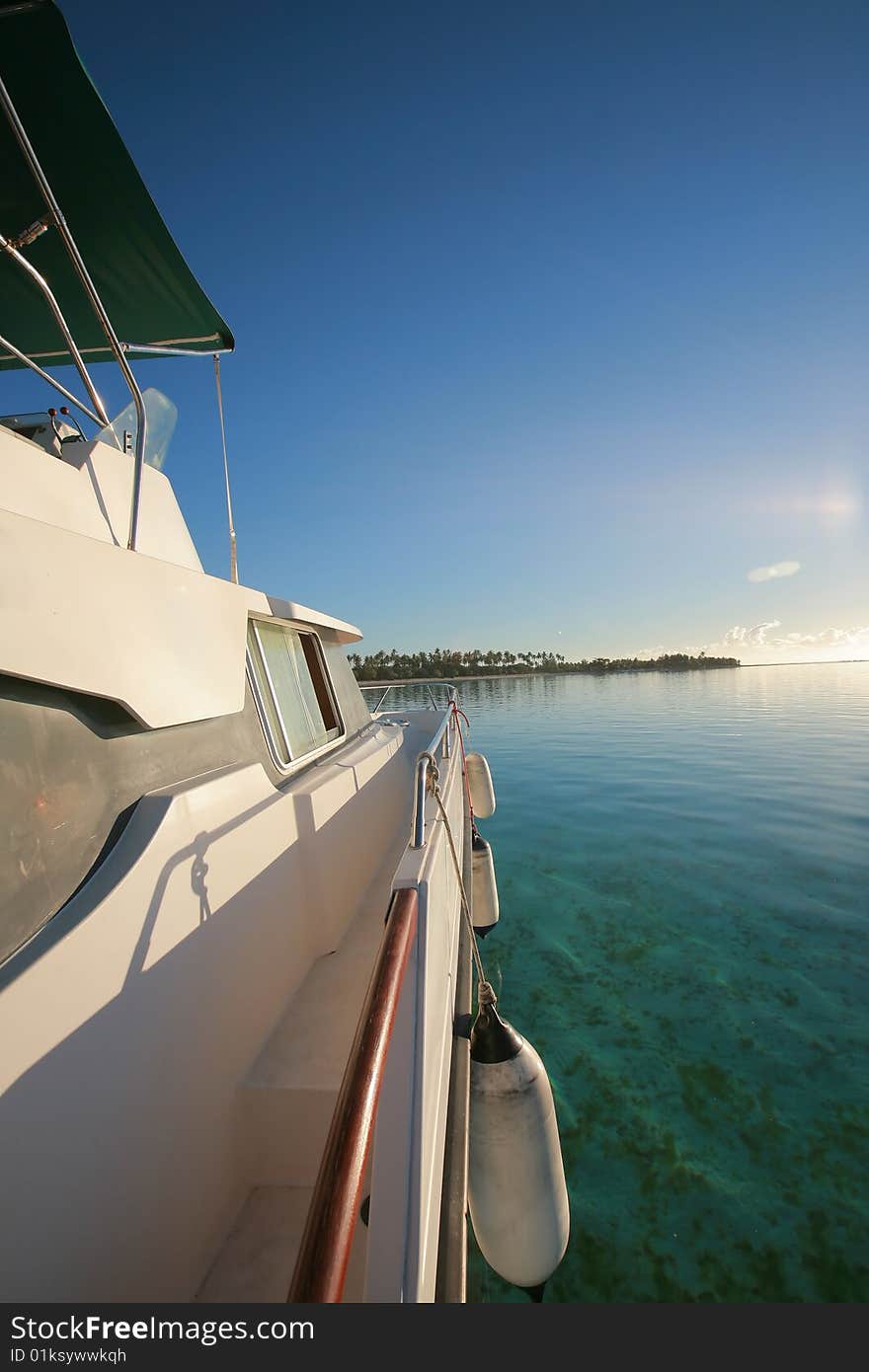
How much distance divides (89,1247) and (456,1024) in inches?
77.1

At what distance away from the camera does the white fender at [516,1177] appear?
7.23 ft

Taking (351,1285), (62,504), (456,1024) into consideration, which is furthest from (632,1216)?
(62,504)

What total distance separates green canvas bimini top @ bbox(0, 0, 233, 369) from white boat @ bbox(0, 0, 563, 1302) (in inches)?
0.8

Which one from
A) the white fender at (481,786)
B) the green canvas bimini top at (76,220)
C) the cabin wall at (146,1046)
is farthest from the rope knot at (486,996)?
the white fender at (481,786)

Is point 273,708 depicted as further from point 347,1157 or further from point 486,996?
point 347,1157

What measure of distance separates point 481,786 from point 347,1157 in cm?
702

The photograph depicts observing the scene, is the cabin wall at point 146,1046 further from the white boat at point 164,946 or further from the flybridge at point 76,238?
the flybridge at point 76,238

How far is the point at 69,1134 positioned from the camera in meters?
1.40

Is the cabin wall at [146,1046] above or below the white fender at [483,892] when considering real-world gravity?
above

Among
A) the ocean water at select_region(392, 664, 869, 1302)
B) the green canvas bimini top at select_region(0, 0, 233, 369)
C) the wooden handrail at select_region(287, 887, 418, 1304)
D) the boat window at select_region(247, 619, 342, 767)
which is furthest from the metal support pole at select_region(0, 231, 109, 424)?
the ocean water at select_region(392, 664, 869, 1302)

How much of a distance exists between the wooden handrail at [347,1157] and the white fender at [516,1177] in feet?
4.39

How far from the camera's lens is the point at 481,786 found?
7.89m

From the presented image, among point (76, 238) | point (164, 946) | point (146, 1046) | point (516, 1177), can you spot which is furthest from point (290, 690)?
point (76, 238)

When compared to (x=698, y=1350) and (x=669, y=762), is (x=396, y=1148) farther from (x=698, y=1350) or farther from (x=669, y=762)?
(x=669, y=762)
